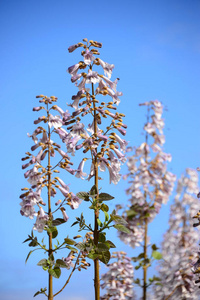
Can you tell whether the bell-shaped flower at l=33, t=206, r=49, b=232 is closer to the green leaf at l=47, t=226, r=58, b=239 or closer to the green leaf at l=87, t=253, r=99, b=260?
the green leaf at l=47, t=226, r=58, b=239

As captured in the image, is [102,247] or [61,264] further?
[61,264]

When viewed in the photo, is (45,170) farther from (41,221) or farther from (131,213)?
(131,213)

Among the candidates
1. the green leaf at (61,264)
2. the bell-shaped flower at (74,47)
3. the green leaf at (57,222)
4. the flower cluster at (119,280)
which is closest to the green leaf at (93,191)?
the green leaf at (57,222)

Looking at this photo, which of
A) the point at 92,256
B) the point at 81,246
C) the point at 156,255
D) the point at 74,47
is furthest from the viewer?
the point at 156,255

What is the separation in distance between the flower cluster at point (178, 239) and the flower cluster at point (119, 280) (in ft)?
2.19

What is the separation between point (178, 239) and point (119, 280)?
5.44 feet

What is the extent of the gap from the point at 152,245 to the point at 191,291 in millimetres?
1128

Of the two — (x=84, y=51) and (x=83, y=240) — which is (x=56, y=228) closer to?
(x=83, y=240)

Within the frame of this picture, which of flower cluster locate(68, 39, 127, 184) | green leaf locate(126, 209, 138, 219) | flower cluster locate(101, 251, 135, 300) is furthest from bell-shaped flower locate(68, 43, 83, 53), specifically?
green leaf locate(126, 209, 138, 219)

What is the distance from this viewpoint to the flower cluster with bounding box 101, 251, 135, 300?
8.79 metres

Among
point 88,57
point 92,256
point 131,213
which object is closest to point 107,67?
point 88,57

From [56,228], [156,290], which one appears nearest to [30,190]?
[56,228]

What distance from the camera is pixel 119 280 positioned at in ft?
29.5

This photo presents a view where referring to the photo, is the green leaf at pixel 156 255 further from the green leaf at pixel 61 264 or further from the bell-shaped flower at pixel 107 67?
the bell-shaped flower at pixel 107 67
